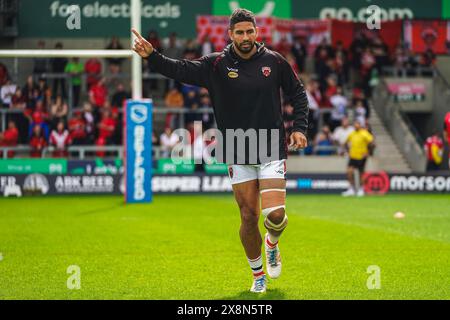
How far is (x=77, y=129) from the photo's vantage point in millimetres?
28078

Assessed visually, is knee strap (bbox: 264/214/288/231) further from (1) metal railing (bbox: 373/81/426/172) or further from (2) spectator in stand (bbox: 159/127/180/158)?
(1) metal railing (bbox: 373/81/426/172)

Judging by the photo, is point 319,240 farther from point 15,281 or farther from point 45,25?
point 45,25

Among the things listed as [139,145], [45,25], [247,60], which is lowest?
[139,145]

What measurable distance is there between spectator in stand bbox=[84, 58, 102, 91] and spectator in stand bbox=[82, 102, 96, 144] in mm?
1411

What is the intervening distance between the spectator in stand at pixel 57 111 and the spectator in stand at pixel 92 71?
2745 mm

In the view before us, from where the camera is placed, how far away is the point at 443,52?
113ft

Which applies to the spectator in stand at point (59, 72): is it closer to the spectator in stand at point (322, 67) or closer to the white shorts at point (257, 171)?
the spectator in stand at point (322, 67)

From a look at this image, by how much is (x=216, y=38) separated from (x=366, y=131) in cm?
679

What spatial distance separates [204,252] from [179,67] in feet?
14.0

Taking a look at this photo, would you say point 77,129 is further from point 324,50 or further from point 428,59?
point 428,59

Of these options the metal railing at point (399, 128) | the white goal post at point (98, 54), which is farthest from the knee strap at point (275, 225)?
the metal railing at point (399, 128)

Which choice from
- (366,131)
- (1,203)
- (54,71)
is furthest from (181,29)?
(1,203)
